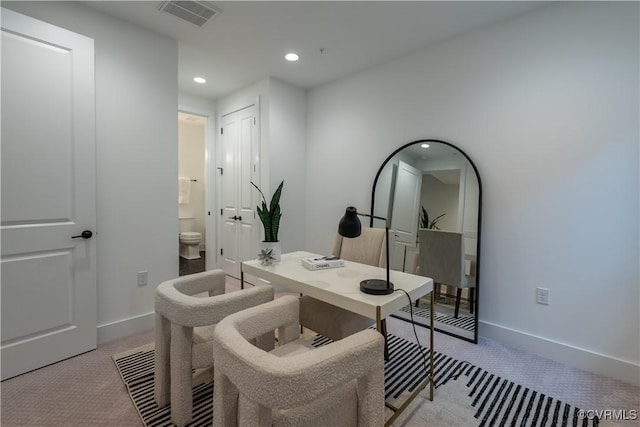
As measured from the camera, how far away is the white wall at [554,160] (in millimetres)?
1860

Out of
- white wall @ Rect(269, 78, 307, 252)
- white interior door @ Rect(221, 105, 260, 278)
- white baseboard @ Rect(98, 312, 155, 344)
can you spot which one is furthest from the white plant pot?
white interior door @ Rect(221, 105, 260, 278)

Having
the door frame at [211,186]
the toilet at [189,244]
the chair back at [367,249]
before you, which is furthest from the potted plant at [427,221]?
the toilet at [189,244]

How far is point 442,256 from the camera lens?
101 inches

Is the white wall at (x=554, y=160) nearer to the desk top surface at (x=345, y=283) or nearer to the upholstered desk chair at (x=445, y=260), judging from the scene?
the upholstered desk chair at (x=445, y=260)

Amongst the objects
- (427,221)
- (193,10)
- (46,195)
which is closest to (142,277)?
(46,195)

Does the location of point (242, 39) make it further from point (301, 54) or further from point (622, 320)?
point (622, 320)

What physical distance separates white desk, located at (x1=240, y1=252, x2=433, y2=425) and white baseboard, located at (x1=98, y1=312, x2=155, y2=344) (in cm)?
119

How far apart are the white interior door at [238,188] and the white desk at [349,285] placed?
1.74 metres

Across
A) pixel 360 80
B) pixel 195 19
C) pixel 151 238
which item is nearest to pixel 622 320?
pixel 360 80

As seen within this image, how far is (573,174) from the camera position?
6.61ft

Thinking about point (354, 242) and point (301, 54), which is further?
point (301, 54)

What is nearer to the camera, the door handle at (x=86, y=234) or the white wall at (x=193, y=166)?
the door handle at (x=86, y=234)

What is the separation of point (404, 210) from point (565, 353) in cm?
156

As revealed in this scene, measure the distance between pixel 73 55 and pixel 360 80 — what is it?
2.45m
